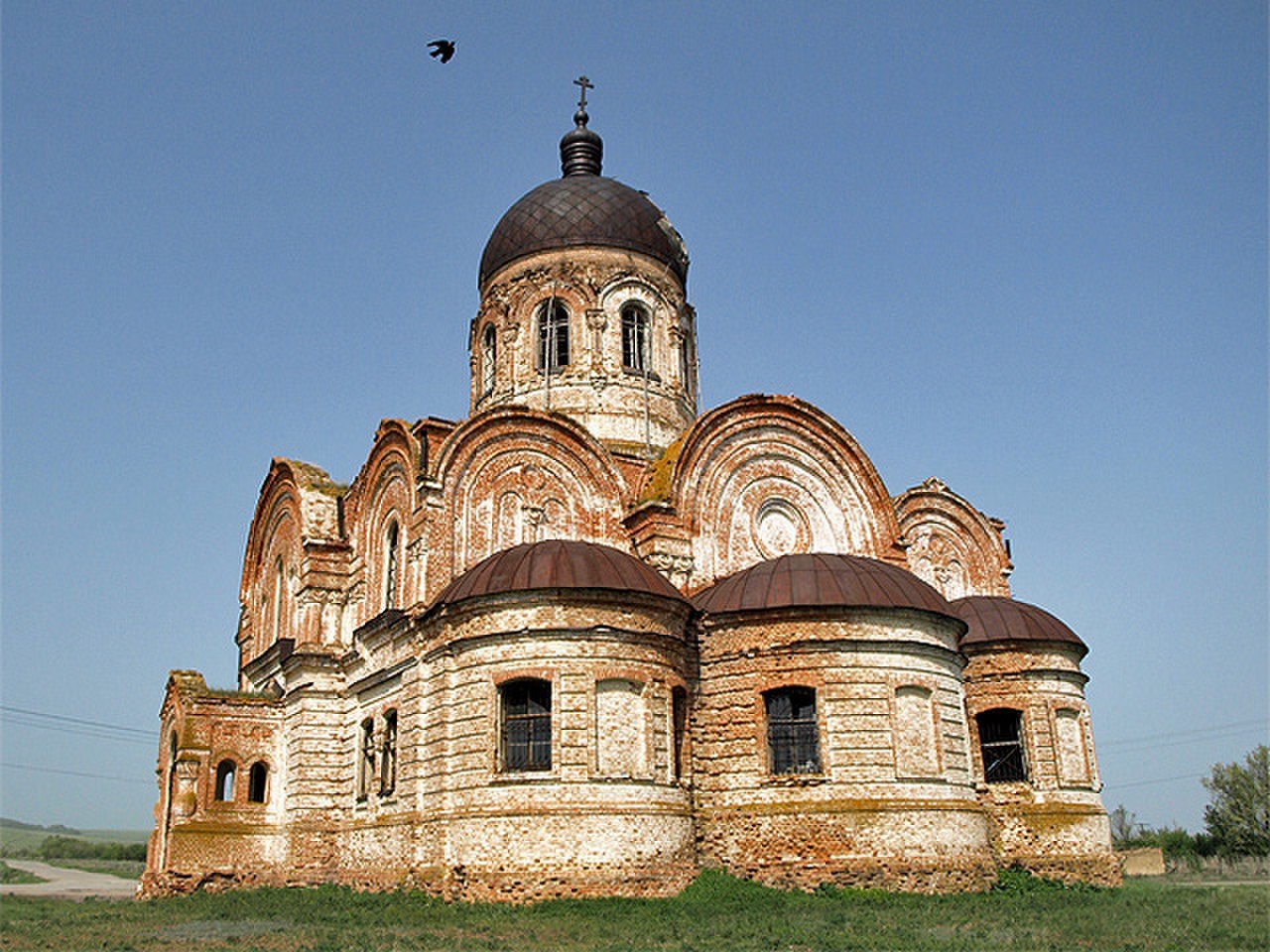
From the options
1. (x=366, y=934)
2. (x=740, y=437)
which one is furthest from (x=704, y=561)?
(x=366, y=934)

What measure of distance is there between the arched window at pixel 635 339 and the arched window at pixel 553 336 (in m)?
1.27

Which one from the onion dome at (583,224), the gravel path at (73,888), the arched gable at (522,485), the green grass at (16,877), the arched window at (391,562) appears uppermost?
the onion dome at (583,224)

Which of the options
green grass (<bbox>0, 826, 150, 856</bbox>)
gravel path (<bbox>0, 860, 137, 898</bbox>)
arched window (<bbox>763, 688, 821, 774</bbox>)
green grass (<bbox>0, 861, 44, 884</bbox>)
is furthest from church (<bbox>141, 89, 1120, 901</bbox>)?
green grass (<bbox>0, 826, 150, 856</bbox>)

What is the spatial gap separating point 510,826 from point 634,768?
1888mm

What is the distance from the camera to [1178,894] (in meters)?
18.4

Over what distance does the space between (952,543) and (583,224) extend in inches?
427

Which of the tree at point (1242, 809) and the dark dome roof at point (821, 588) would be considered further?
the tree at point (1242, 809)

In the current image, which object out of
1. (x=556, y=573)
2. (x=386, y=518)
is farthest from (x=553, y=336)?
(x=556, y=573)

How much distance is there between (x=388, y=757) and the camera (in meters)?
19.5

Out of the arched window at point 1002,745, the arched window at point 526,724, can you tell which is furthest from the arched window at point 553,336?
the arched window at point 1002,745

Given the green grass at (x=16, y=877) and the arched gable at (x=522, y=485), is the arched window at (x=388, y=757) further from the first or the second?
the green grass at (x=16, y=877)

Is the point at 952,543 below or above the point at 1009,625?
above

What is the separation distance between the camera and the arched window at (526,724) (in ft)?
54.9

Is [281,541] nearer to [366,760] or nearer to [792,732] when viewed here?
[366,760]
